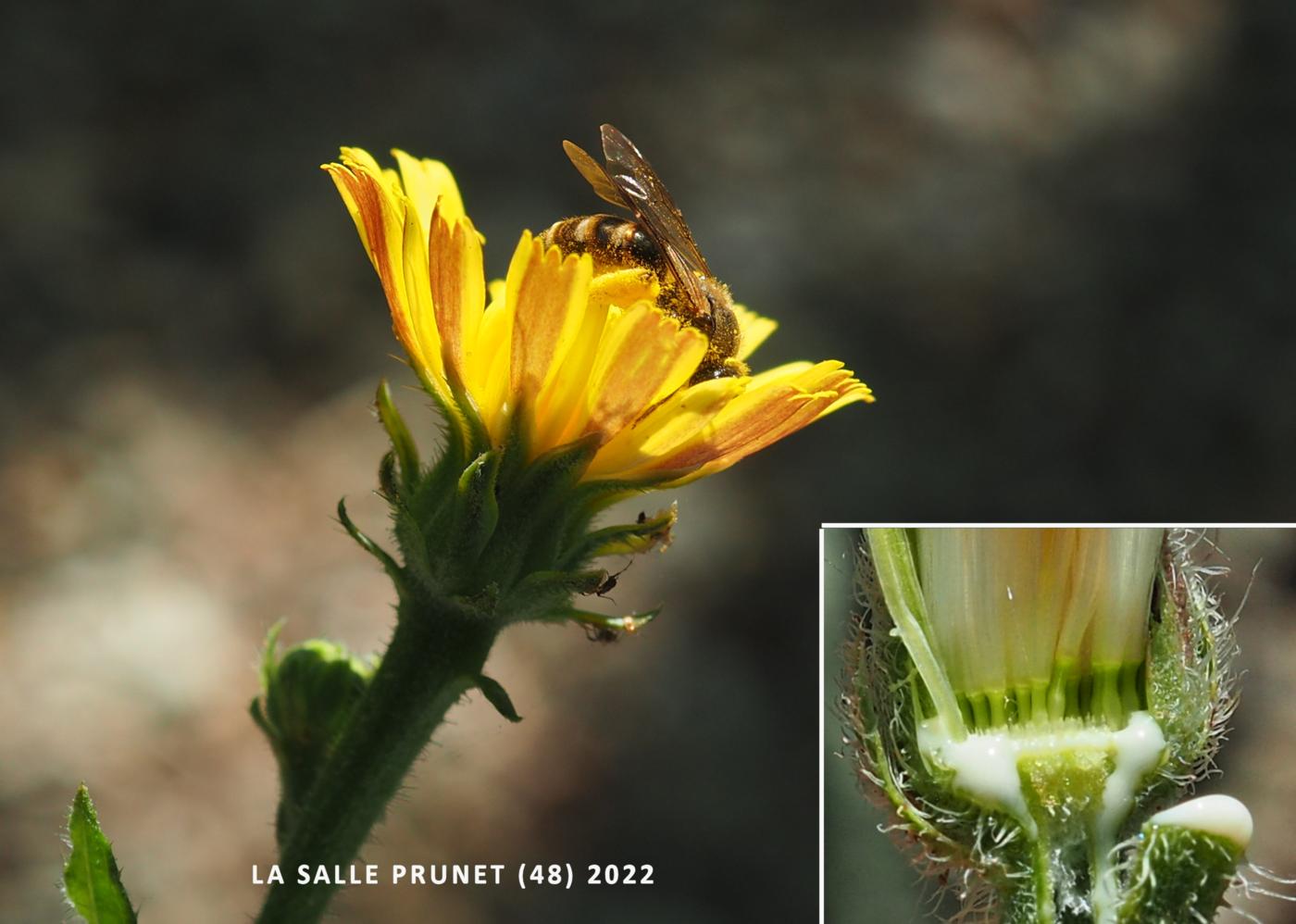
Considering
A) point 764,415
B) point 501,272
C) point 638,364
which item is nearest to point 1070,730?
point 764,415

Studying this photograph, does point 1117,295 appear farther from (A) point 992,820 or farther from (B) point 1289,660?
(A) point 992,820

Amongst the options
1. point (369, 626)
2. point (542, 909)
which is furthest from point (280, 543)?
point (542, 909)

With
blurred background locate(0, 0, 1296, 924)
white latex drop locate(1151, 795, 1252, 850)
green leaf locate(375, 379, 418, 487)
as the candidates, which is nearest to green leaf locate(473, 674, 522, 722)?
green leaf locate(375, 379, 418, 487)

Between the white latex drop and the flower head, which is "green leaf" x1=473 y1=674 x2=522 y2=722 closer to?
the flower head

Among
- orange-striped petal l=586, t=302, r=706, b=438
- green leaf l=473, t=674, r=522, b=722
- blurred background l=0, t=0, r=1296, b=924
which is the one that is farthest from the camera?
blurred background l=0, t=0, r=1296, b=924

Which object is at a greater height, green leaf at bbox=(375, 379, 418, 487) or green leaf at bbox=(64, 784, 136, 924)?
green leaf at bbox=(375, 379, 418, 487)

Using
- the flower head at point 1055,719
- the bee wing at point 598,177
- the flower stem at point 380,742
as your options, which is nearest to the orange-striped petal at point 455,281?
the bee wing at point 598,177

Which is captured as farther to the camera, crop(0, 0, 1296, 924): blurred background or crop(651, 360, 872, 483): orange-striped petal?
crop(0, 0, 1296, 924): blurred background


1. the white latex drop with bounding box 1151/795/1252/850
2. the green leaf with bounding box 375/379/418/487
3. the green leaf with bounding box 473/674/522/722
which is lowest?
the white latex drop with bounding box 1151/795/1252/850

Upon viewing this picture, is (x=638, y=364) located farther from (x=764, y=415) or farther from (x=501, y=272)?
(x=501, y=272)
